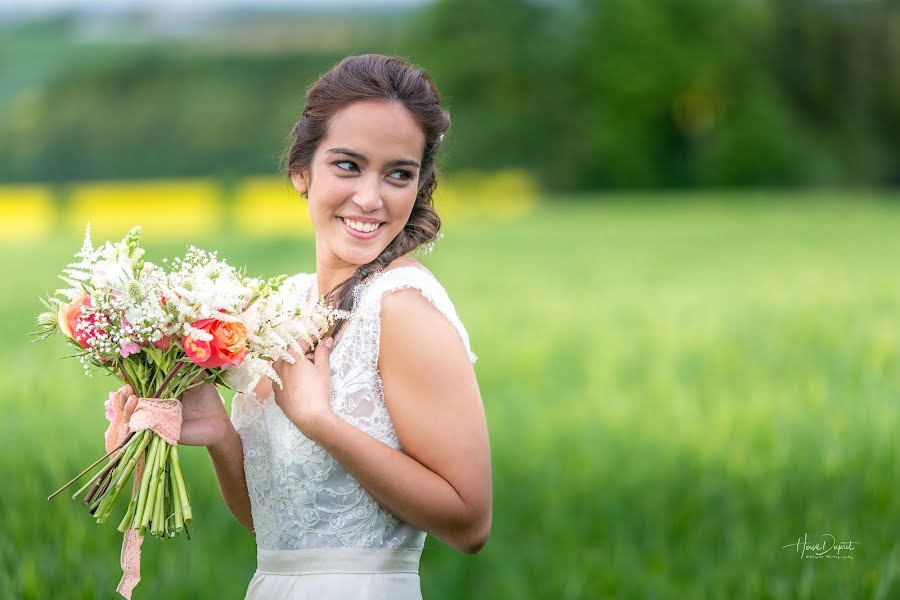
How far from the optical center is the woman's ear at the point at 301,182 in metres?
2.82

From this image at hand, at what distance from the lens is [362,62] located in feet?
8.72

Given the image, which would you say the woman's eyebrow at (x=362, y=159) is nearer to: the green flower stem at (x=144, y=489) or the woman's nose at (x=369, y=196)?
the woman's nose at (x=369, y=196)

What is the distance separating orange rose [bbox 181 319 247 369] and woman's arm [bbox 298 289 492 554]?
22 centimetres

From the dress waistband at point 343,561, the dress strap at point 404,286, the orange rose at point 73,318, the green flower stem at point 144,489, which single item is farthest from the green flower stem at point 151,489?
the dress strap at point 404,286

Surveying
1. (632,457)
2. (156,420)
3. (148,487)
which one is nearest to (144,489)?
(148,487)

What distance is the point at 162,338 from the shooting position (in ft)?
7.87

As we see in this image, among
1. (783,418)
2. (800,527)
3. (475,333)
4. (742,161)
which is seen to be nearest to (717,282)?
(475,333)

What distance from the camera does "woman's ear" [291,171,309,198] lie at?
282 centimetres

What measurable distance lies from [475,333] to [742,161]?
47575 mm

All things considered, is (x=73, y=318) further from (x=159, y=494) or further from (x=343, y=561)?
(x=343, y=561)

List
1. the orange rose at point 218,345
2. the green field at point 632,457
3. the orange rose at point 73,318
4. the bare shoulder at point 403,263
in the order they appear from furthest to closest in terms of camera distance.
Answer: the green field at point 632,457 < the bare shoulder at point 403,263 < the orange rose at point 73,318 < the orange rose at point 218,345

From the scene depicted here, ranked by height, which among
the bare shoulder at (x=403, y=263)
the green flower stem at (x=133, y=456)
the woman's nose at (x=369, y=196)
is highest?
the woman's nose at (x=369, y=196)

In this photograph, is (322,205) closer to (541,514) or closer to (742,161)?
(541,514)

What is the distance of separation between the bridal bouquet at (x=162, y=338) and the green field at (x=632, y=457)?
2.24ft
